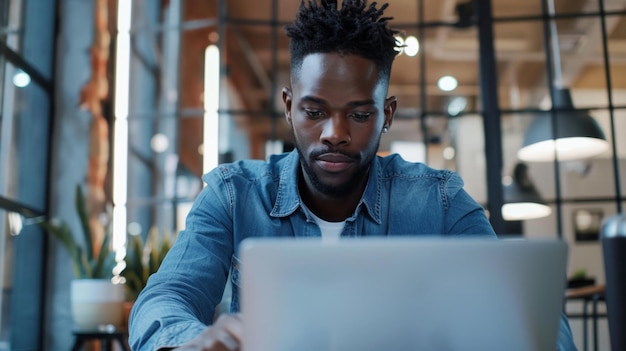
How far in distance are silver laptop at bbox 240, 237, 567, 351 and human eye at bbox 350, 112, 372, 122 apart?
0.57 meters

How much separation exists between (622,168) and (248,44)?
2.71 m

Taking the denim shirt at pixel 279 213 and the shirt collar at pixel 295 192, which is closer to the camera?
the denim shirt at pixel 279 213

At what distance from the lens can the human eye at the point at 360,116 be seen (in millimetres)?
1249

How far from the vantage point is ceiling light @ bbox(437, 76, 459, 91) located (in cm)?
549

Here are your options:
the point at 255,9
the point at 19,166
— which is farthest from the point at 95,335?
the point at 255,9

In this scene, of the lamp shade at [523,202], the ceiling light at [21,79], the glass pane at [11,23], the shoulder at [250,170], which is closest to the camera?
the shoulder at [250,170]

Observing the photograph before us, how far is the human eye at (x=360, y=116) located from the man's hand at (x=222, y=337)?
1.74 feet

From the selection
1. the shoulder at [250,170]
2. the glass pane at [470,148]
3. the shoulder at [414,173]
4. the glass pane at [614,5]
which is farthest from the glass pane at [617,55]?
the shoulder at [250,170]

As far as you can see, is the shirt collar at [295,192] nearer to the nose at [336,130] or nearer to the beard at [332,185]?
the beard at [332,185]

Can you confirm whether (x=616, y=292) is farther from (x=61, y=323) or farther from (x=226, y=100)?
(x=226, y=100)

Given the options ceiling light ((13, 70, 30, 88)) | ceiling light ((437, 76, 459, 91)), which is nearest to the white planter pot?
ceiling light ((13, 70, 30, 88))

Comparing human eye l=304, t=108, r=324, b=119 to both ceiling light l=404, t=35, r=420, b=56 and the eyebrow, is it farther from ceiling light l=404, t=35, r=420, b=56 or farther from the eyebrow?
ceiling light l=404, t=35, r=420, b=56

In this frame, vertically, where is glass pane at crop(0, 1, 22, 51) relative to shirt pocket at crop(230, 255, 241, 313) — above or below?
above

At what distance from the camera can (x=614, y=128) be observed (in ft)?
17.0
